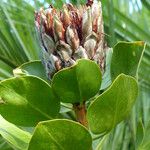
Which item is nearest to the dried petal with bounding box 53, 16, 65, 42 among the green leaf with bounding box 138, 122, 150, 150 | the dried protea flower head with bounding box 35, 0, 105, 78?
the dried protea flower head with bounding box 35, 0, 105, 78

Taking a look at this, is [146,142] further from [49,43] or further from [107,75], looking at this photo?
[49,43]

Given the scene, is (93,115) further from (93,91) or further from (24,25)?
(24,25)

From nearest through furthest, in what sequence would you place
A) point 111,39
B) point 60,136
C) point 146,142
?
point 60,136, point 146,142, point 111,39

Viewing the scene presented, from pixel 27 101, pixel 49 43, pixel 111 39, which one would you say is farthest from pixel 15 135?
pixel 111 39

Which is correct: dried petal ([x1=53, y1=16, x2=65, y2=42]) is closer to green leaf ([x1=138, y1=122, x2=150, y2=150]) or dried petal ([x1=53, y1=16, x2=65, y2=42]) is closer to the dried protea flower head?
the dried protea flower head

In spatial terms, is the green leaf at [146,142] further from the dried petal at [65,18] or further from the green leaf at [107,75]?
the dried petal at [65,18]
